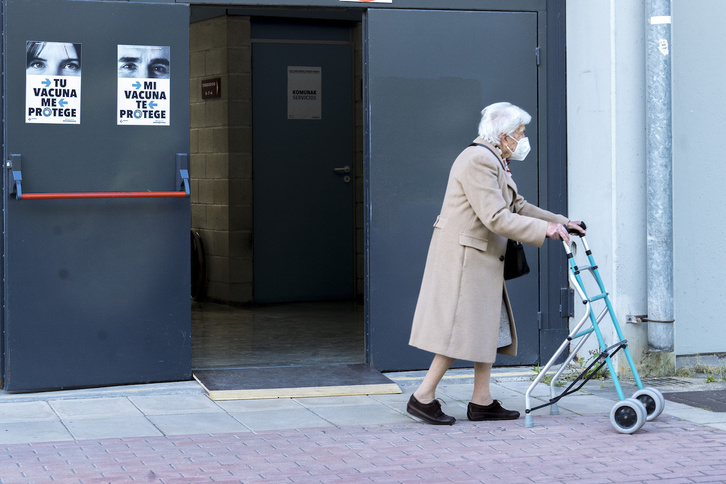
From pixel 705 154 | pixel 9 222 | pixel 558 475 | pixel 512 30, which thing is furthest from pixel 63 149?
pixel 705 154

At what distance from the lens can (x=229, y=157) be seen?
1152cm

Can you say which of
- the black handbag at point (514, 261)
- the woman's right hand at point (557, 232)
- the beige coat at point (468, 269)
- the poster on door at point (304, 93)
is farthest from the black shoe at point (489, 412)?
the poster on door at point (304, 93)

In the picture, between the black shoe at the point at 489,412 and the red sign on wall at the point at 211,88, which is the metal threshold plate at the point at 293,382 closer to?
the black shoe at the point at 489,412

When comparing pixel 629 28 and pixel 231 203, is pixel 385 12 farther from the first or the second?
pixel 231 203

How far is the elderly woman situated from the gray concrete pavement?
1.38ft

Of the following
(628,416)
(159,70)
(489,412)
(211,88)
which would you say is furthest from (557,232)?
(211,88)

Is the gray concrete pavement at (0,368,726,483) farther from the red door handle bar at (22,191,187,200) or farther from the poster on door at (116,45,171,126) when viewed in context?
the poster on door at (116,45,171,126)

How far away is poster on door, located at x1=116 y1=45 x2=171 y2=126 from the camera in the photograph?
6.94m

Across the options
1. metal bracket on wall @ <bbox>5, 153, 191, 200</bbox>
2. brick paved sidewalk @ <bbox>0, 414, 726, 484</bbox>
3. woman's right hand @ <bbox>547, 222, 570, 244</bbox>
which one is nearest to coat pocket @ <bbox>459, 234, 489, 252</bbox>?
woman's right hand @ <bbox>547, 222, 570, 244</bbox>

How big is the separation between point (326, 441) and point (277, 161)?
6.28 metres

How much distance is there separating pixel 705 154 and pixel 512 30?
1591 millimetres

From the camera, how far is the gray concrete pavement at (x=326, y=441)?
5125 mm

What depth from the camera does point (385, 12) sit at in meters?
7.46

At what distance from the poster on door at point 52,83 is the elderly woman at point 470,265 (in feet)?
7.92
